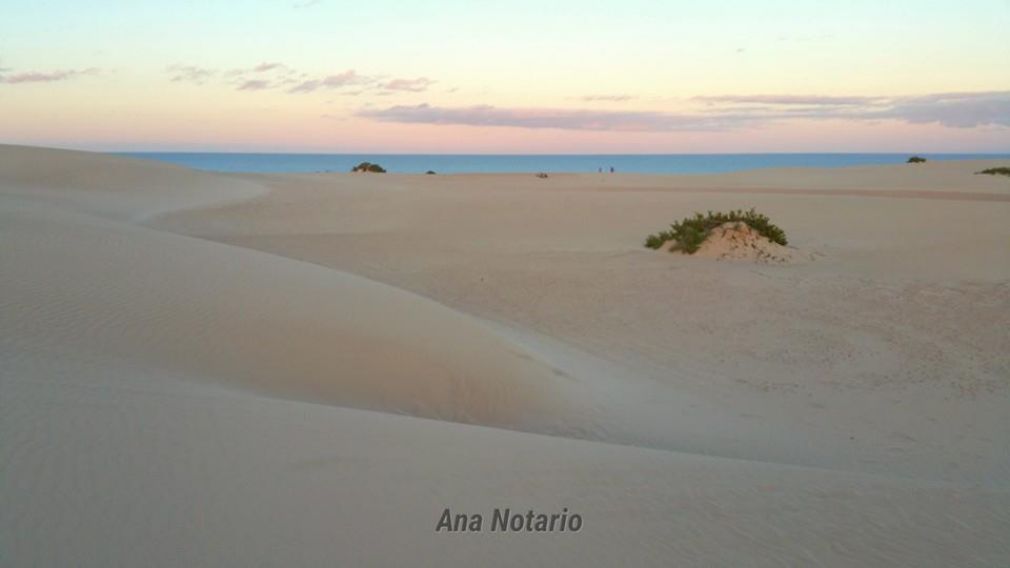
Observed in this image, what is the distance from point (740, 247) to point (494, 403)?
9849 millimetres

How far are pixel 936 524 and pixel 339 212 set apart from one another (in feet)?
74.4

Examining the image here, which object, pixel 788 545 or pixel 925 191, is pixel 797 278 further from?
pixel 925 191

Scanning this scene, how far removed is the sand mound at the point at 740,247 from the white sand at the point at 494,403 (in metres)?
0.53

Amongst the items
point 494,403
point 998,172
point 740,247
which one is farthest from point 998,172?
point 494,403

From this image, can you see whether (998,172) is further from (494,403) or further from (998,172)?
(494,403)

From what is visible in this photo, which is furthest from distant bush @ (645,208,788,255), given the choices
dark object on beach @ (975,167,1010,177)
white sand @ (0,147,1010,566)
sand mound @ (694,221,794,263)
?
dark object on beach @ (975,167,1010,177)

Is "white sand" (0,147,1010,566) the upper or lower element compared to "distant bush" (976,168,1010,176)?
lower

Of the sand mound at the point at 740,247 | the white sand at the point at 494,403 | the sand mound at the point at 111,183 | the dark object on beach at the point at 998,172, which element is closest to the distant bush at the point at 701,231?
the sand mound at the point at 740,247

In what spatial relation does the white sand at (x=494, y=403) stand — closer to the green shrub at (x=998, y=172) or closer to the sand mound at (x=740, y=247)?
the sand mound at (x=740, y=247)

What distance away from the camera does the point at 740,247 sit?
15.6m

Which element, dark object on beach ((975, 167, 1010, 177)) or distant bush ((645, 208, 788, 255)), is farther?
dark object on beach ((975, 167, 1010, 177))

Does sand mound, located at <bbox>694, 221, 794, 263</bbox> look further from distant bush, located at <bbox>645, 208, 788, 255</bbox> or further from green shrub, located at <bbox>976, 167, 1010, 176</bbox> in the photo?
green shrub, located at <bbox>976, 167, 1010, 176</bbox>

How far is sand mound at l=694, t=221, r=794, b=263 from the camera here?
15422 millimetres

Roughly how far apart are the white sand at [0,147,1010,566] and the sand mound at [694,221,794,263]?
1.73 feet
